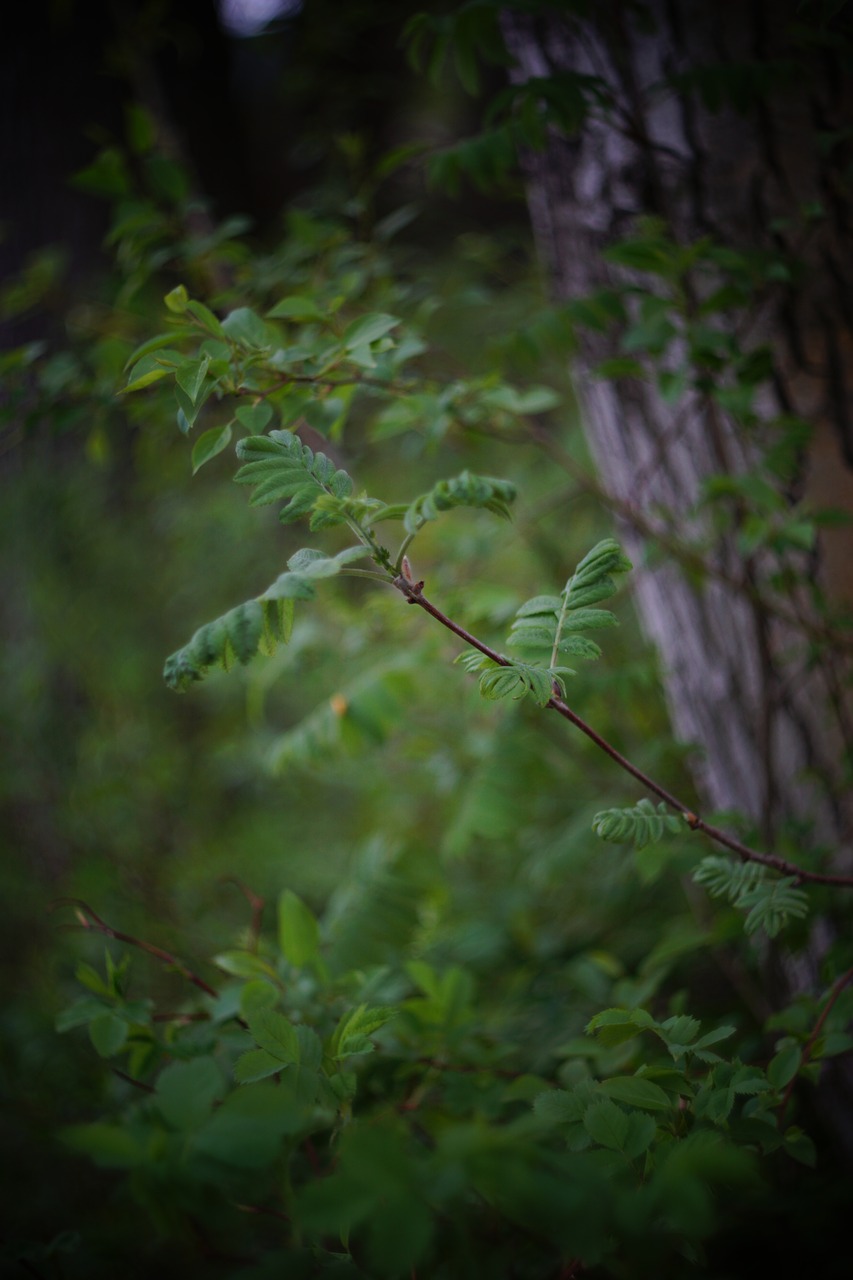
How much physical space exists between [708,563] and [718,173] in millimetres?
586

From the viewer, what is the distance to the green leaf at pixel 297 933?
930mm

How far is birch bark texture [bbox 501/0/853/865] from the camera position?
1064mm

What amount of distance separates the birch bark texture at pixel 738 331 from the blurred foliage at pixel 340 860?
0.17 m

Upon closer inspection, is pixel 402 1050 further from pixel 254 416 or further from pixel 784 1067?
pixel 254 416

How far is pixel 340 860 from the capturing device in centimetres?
249

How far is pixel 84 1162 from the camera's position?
181 cm

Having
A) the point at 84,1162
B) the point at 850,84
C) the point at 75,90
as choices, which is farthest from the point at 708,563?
the point at 75,90

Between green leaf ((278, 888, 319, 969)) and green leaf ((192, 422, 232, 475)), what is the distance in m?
0.54

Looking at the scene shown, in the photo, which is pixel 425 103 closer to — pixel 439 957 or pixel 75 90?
pixel 75 90

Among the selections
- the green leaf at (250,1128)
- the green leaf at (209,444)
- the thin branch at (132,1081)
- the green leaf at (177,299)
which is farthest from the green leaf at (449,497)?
the thin branch at (132,1081)

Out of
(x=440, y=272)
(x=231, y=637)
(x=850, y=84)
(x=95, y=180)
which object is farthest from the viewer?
(x=440, y=272)

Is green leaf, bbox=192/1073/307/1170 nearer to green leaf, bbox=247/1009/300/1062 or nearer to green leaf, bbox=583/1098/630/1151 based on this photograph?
green leaf, bbox=247/1009/300/1062

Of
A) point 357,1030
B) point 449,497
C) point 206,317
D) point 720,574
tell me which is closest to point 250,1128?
point 357,1030

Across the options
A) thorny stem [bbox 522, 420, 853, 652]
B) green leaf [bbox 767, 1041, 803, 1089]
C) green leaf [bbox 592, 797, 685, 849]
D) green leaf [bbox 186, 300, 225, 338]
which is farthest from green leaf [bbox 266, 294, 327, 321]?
green leaf [bbox 767, 1041, 803, 1089]
